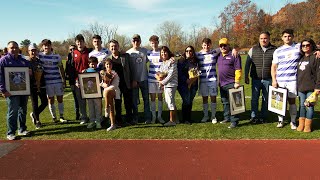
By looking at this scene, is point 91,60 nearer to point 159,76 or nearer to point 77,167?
point 159,76

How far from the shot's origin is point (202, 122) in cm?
759

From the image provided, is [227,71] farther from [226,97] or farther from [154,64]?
[154,64]

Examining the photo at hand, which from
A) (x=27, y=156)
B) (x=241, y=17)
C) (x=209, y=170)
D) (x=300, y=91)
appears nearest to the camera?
(x=209, y=170)

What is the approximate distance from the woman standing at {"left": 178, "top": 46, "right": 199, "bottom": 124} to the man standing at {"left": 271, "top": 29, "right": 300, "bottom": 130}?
1.80m

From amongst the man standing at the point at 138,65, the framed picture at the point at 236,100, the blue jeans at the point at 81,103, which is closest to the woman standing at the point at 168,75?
the man standing at the point at 138,65

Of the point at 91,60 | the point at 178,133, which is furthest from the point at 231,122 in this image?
the point at 91,60

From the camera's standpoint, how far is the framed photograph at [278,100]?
6695 millimetres

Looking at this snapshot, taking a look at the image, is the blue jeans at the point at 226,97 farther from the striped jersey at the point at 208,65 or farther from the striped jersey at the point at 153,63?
the striped jersey at the point at 153,63

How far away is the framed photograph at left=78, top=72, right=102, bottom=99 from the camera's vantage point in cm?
706

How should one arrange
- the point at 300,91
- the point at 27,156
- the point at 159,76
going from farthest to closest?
the point at 159,76 < the point at 300,91 < the point at 27,156

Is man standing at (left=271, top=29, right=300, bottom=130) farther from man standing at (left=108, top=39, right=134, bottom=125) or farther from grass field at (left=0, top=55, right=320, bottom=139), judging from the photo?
man standing at (left=108, top=39, right=134, bottom=125)

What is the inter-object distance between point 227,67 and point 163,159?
2.90 meters

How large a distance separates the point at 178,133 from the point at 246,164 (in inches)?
81.3

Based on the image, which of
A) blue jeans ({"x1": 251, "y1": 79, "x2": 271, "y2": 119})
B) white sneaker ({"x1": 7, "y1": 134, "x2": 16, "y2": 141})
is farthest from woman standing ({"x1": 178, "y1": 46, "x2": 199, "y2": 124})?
white sneaker ({"x1": 7, "y1": 134, "x2": 16, "y2": 141})
